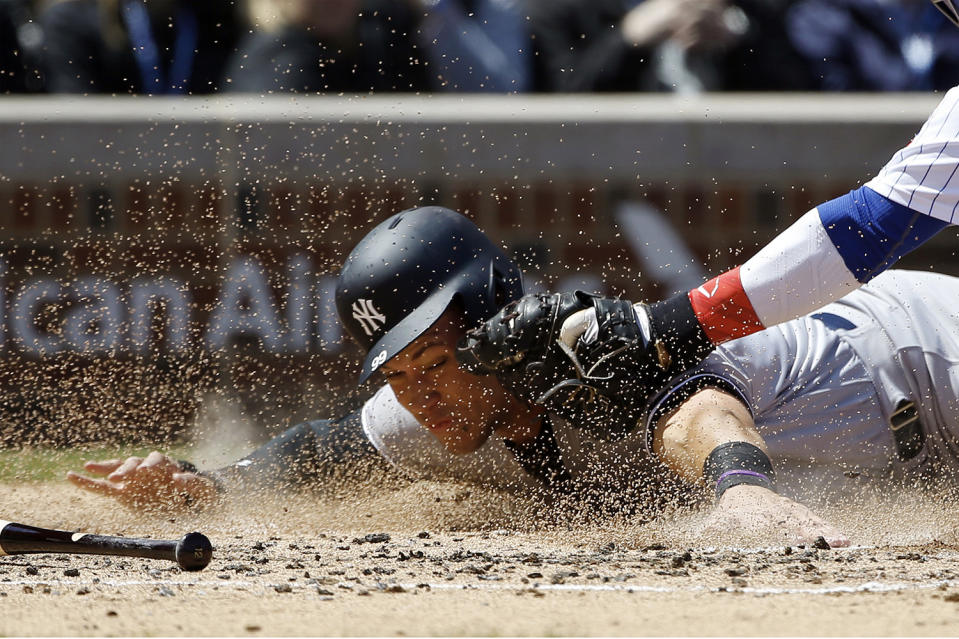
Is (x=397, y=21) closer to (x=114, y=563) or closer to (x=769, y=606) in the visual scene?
(x=114, y=563)

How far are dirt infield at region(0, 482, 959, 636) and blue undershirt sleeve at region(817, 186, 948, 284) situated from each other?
30.2 inches

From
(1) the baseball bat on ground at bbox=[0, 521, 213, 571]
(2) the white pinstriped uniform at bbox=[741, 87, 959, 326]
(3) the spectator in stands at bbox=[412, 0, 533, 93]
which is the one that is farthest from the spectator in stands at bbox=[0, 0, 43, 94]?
(2) the white pinstriped uniform at bbox=[741, 87, 959, 326]

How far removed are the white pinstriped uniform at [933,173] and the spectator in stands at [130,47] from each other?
4.38 metres

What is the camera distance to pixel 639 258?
21.6ft

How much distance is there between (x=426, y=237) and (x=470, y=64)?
290cm

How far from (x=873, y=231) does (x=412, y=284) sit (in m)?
1.58

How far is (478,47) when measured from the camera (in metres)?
7.26

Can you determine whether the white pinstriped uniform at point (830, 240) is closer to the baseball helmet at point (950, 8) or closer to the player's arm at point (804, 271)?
the player's arm at point (804, 271)

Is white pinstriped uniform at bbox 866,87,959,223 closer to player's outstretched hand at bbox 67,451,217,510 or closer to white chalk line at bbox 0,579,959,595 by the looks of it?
white chalk line at bbox 0,579,959,595

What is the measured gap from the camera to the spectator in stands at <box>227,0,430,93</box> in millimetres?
6715

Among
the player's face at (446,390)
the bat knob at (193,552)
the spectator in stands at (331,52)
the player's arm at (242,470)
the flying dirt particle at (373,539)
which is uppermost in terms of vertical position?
the spectator in stands at (331,52)

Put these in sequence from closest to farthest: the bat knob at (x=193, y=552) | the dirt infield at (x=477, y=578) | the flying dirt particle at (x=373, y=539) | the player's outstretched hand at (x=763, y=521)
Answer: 1. the dirt infield at (x=477, y=578)
2. the bat knob at (x=193, y=552)
3. the player's outstretched hand at (x=763, y=521)
4. the flying dirt particle at (x=373, y=539)

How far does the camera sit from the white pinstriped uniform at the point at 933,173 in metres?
3.38

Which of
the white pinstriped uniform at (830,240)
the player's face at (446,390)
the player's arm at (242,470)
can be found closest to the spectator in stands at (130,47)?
the player's arm at (242,470)
